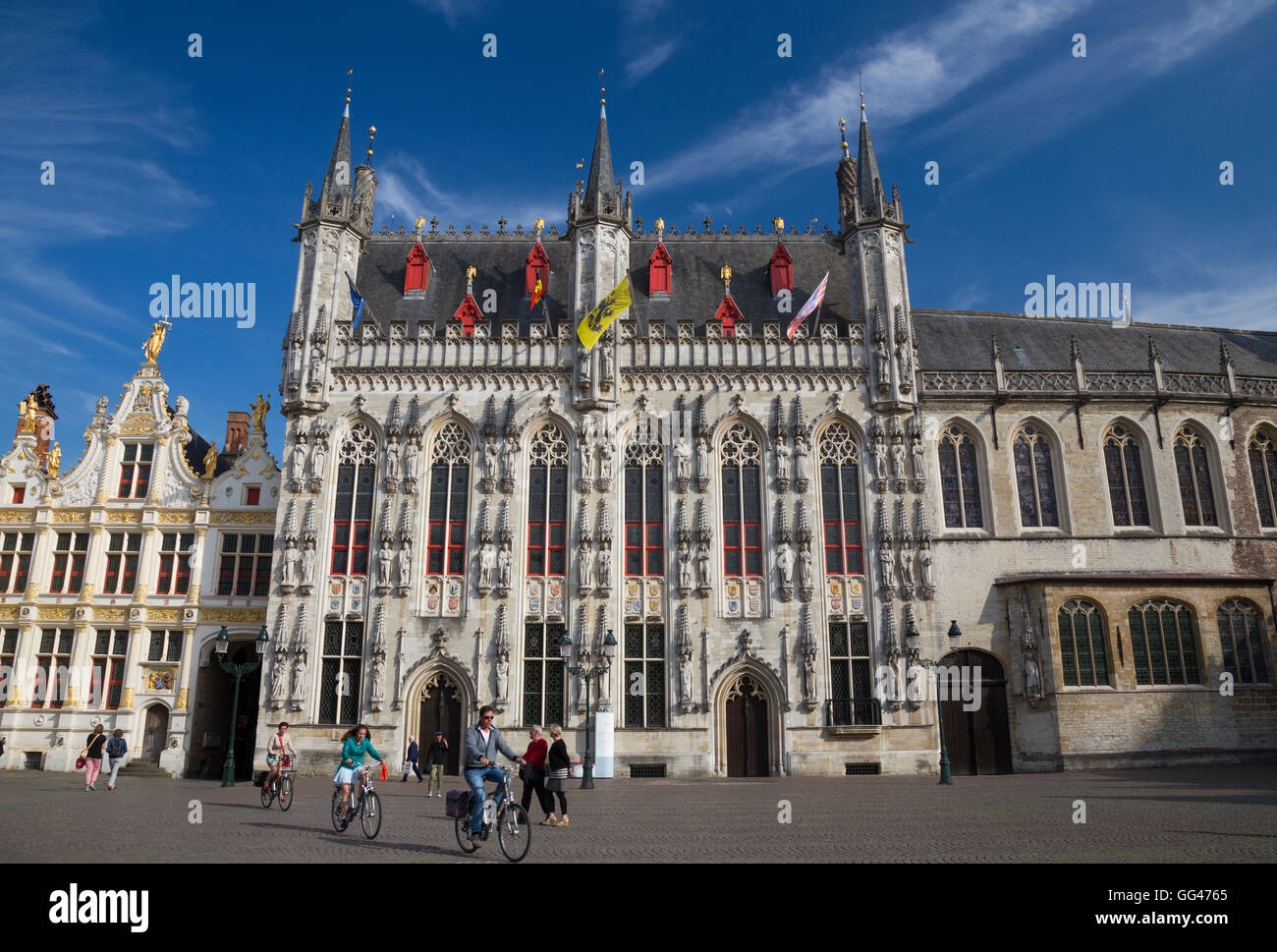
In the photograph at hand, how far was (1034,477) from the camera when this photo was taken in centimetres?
3288

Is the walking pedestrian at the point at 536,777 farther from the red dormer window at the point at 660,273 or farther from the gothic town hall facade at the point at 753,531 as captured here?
the red dormer window at the point at 660,273

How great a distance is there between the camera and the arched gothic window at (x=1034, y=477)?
32.5 metres

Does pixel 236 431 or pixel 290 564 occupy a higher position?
pixel 236 431

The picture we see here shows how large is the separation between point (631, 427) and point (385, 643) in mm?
11784

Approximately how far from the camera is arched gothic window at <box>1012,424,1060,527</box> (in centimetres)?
3250

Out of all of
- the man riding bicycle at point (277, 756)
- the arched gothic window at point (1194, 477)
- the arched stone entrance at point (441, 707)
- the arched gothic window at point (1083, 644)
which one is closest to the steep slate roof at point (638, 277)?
the arched stone entrance at point (441, 707)

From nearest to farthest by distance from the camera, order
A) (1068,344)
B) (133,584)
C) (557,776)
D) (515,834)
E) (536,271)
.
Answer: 1. (515,834)
2. (557,776)
3. (133,584)
4. (536,271)
5. (1068,344)

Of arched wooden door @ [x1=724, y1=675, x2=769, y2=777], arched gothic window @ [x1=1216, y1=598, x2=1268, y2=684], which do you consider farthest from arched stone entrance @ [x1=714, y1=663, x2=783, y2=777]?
arched gothic window @ [x1=1216, y1=598, x2=1268, y2=684]

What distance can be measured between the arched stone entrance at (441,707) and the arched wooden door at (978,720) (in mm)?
17035

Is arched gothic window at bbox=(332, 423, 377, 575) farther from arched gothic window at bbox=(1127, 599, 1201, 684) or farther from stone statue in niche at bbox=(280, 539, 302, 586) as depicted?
arched gothic window at bbox=(1127, 599, 1201, 684)

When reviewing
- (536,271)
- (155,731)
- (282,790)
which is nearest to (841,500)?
(536,271)

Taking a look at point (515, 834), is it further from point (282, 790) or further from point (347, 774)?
point (282, 790)

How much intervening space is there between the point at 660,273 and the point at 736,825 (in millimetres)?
25528
